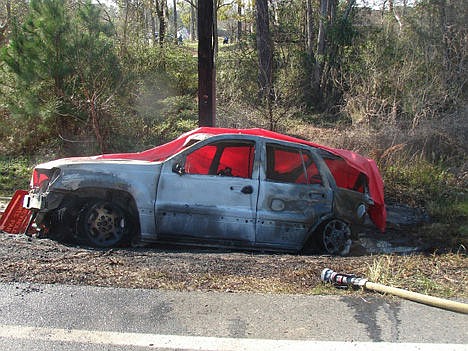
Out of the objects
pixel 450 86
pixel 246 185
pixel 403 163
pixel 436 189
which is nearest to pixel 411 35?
pixel 450 86

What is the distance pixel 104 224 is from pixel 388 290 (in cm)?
364

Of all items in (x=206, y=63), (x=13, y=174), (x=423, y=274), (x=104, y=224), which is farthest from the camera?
(x=13, y=174)

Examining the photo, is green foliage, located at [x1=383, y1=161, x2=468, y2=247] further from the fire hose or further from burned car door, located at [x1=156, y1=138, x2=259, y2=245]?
the fire hose

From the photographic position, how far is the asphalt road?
3.62 meters

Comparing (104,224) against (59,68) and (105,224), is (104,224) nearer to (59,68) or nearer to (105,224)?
(105,224)

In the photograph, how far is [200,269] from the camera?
5258 mm

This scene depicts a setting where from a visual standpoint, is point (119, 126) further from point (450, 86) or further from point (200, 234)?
point (450, 86)

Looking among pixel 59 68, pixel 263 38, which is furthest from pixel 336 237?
pixel 263 38

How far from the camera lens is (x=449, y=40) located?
13.4m

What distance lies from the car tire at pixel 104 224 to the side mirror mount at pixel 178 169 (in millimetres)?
818

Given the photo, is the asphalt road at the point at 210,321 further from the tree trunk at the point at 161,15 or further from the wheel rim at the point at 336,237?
the tree trunk at the point at 161,15

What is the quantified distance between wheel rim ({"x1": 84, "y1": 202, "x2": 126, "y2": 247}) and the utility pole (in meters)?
3.56

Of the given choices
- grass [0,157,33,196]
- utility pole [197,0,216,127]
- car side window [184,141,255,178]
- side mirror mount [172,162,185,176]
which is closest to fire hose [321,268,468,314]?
car side window [184,141,255,178]

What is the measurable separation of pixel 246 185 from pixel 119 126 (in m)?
6.74
